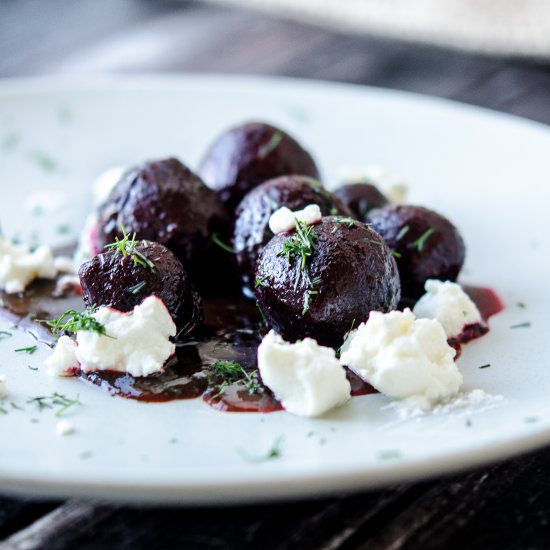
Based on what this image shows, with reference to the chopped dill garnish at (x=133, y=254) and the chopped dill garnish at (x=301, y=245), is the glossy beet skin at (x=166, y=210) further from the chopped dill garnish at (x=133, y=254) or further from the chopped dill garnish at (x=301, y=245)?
the chopped dill garnish at (x=301, y=245)

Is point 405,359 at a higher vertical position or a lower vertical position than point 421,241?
lower

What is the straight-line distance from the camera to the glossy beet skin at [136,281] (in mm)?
2473

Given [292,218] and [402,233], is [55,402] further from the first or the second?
[402,233]

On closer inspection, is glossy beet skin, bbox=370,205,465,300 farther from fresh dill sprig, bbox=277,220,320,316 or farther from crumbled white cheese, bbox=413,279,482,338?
fresh dill sprig, bbox=277,220,320,316

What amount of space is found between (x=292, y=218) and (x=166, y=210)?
1.73 feet

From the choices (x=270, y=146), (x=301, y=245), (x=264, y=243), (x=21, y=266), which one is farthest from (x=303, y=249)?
(x=21, y=266)

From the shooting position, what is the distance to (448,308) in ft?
8.68

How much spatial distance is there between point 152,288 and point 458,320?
88cm

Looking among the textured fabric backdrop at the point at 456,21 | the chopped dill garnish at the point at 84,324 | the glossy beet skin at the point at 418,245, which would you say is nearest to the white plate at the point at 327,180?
the chopped dill garnish at the point at 84,324

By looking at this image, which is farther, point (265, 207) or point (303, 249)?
point (265, 207)

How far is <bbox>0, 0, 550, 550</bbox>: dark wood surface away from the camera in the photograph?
1.96 metres

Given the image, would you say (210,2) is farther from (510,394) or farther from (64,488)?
(64,488)

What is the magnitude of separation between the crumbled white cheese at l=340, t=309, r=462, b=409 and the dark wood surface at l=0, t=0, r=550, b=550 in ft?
0.71

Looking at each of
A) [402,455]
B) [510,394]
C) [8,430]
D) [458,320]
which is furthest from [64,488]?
[458,320]
